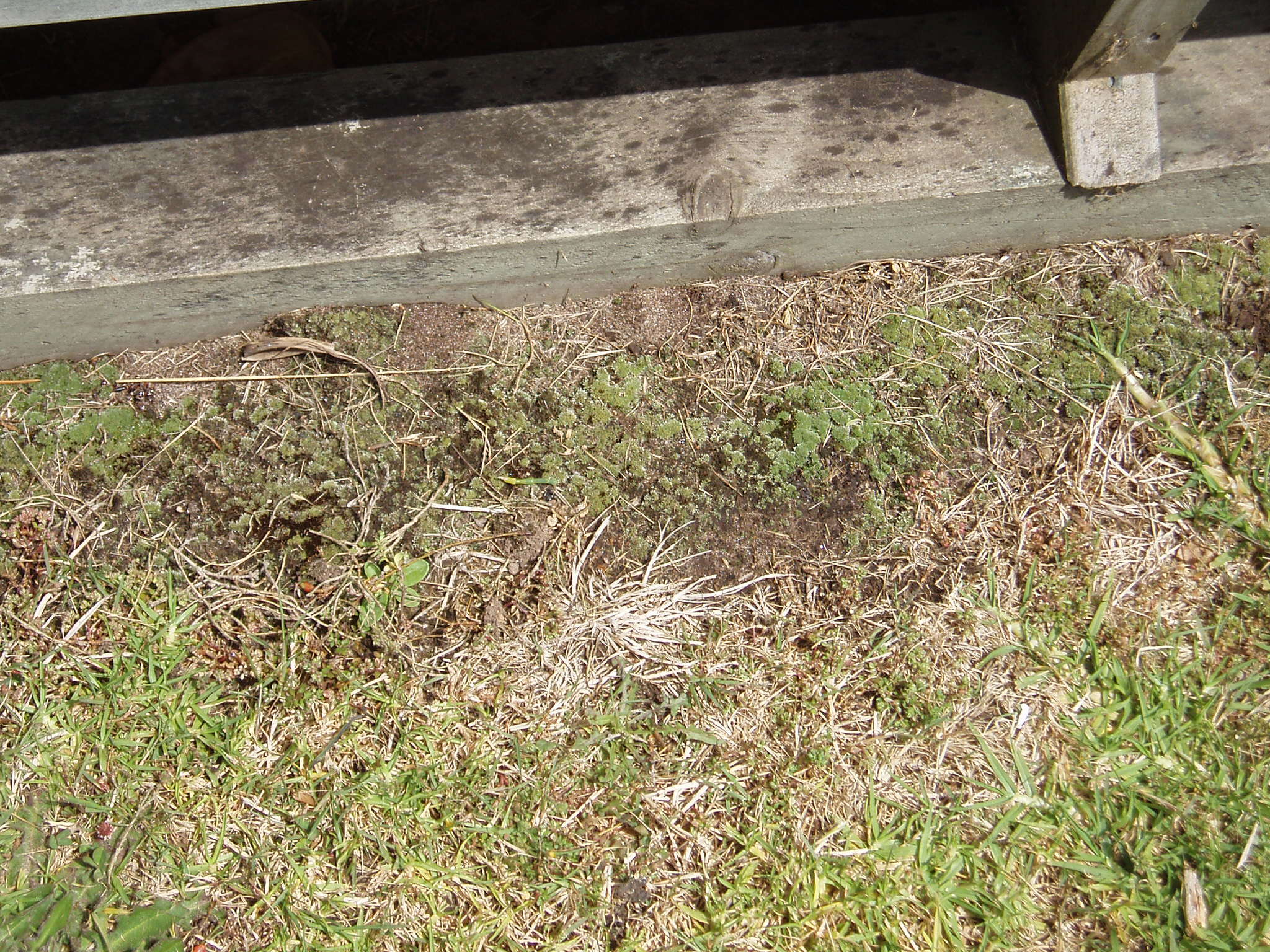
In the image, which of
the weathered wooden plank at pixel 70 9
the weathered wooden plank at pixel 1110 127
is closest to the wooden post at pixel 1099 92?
the weathered wooden plank at pixel 1110 127

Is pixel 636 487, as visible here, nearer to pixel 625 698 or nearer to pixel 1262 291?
pixel 625 698

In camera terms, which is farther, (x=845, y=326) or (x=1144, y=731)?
(x=845, y=326)

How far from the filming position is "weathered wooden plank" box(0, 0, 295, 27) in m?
1.56

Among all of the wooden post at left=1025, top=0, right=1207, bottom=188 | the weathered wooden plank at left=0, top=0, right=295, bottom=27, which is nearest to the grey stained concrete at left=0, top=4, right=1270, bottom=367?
the wooden post at left=1025, top=0, right=1207, bottom=188

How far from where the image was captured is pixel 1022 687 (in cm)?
231

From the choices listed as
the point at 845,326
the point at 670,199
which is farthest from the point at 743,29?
the point at 845,326

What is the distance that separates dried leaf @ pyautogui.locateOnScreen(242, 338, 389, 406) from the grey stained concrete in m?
0.12

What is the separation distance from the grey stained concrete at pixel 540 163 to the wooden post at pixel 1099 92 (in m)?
0.07

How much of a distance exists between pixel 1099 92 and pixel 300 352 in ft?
7.40

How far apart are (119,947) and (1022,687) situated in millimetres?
2426

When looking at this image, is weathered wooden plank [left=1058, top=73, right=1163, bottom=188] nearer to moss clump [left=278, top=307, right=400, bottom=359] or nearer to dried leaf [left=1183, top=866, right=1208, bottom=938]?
dried leaf [left=1183, top=866, right=1208, bottom=938]

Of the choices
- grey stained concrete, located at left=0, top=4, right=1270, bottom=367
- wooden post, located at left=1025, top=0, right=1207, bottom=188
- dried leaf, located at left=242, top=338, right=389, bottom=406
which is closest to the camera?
wooden post, located at left=1025, top=0, right=1207, bottom=188

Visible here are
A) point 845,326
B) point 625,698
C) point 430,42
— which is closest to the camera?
point 625,698

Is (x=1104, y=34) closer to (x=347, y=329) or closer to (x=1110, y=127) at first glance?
(x=1110, y=127)
